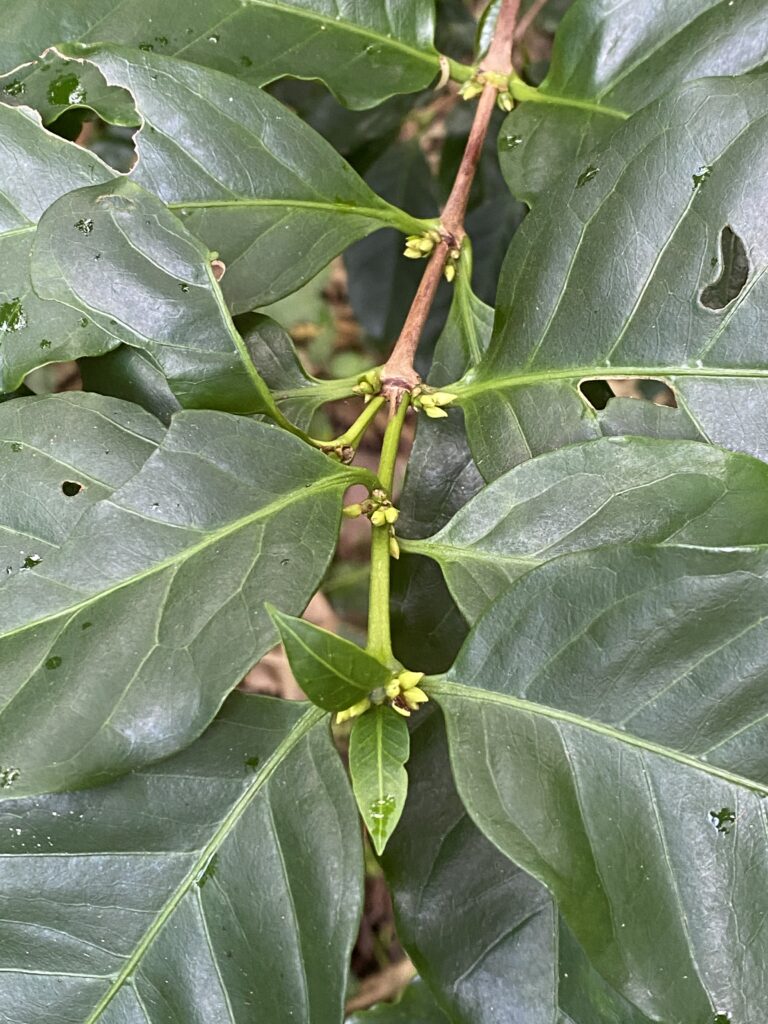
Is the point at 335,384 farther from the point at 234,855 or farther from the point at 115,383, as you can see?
the point at 234,855

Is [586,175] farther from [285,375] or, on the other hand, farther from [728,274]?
[285,375]

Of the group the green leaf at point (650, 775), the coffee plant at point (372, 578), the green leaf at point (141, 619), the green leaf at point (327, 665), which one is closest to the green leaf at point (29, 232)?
the coffee plant at point (372, 578)

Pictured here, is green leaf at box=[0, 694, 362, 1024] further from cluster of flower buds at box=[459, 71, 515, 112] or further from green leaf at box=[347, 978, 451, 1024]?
cluster of flower buds at box=[459, 71, 515, 112]

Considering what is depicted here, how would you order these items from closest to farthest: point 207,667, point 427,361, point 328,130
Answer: point 207,667
point 328,130
point 427,361

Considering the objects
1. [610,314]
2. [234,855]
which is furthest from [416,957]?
[610,314]

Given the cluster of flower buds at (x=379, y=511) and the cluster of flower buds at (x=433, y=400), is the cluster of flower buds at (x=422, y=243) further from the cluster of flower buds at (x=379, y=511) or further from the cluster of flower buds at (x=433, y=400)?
the cluster of flower buds at (x=379, y=511)

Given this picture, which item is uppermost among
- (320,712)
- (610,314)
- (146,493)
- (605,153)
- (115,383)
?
(605,153)
